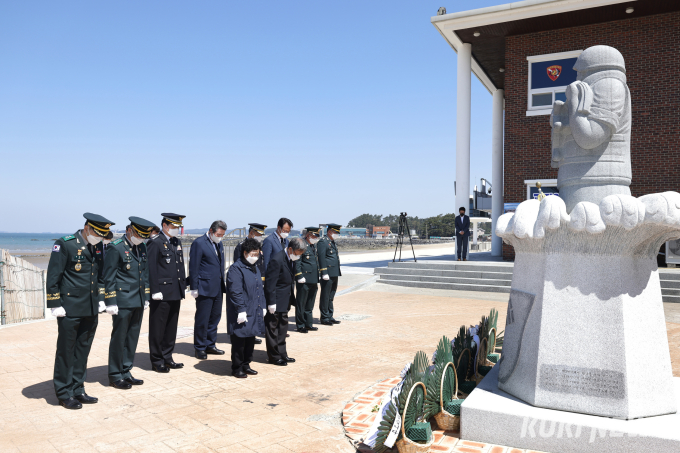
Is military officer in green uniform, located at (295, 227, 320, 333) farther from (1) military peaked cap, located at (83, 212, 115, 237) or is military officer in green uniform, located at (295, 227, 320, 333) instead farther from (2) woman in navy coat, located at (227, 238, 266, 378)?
(1) military peaked cap, located at (83, 212, 115, 237)

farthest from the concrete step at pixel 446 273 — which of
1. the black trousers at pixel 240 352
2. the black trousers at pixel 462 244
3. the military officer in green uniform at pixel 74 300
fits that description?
the military officer in green uniform at pixel 74 300

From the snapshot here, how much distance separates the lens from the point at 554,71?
1589cm

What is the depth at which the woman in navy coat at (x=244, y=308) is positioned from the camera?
567 cm

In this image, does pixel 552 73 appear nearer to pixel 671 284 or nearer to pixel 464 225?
pixel 464 225

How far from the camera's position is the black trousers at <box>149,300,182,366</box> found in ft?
19.7

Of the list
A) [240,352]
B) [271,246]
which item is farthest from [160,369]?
[271,246]

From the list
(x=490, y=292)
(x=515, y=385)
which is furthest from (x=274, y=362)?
(x=490, y=292)

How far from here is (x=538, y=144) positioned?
15953 mm

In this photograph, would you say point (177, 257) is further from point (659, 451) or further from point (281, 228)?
point (659, 451)

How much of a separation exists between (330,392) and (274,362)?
1.38 meters

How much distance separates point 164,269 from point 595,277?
479 centimetres

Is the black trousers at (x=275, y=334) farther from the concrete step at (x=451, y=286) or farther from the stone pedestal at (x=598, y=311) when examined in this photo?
the concrete step at (x=451, y=286)

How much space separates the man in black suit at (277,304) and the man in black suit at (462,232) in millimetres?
9923

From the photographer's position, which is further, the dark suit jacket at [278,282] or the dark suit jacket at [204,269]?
the dark suit jacket at [204,269]
